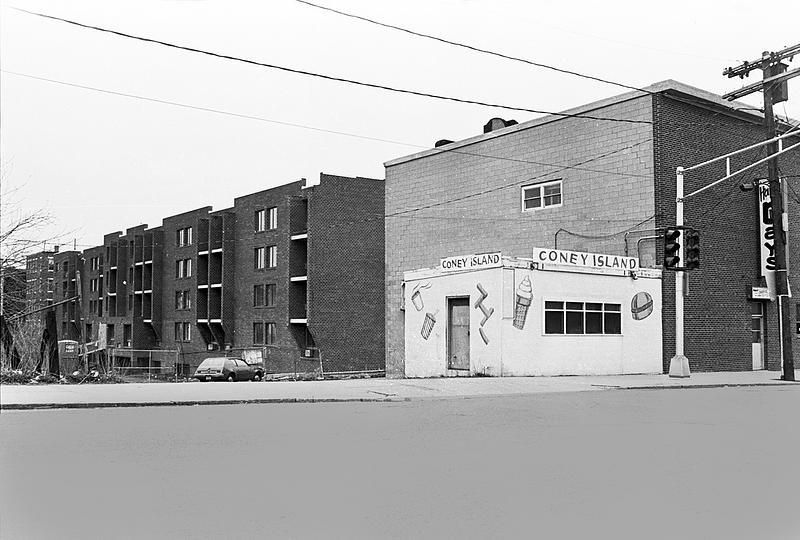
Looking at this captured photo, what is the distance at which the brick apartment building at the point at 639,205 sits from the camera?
29.0 m

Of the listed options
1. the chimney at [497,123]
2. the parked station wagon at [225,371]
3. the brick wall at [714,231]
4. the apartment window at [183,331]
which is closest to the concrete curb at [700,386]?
the brick wall at [714,231]

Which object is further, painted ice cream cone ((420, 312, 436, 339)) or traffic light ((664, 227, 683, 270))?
painted ice cream cone ((420, 312, 436, 339))

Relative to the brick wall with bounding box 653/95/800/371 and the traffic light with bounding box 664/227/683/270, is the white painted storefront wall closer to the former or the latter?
the brick wall with bounding box 653/95/800/371

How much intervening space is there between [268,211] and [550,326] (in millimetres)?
34724

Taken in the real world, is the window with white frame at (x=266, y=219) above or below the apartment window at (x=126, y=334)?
above

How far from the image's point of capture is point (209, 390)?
18.6 meters

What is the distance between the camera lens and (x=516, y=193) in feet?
113

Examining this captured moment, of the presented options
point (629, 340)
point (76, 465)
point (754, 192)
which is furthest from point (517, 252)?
point (76, 465)

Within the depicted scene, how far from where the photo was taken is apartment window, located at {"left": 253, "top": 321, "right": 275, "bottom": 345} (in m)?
55.6

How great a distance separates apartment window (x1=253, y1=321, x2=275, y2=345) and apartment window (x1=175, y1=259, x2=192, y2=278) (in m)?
13.0

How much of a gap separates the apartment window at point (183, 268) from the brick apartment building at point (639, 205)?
36792 millimetres

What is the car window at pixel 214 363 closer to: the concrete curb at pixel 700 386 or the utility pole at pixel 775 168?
the concrete curb at pixel 700 386

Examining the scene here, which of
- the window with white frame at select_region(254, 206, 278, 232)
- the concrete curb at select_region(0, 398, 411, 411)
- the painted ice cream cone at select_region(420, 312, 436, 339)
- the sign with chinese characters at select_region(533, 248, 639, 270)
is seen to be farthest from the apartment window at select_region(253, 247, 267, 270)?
the concrete curb at select_region(0, 398, 411, 411)

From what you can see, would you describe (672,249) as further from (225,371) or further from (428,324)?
(225,371)
